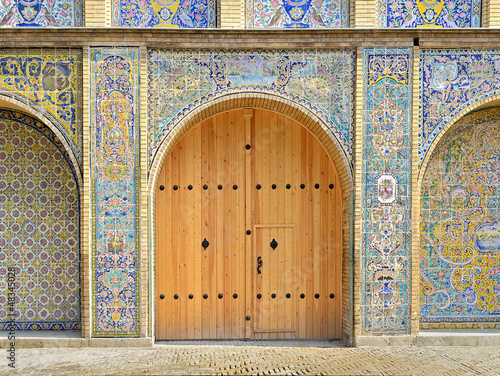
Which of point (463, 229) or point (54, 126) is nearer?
point (54, 126)

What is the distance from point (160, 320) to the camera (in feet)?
20.9

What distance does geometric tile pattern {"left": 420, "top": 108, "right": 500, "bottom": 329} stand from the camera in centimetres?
632

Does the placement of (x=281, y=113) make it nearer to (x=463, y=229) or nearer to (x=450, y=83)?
(x=450, y=83)

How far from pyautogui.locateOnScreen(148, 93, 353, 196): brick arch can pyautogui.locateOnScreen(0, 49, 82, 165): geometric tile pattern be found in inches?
A: 40.5

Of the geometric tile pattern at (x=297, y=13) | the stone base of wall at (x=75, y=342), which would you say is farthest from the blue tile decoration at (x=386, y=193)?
the stone base of wall at (x=75, y=342)

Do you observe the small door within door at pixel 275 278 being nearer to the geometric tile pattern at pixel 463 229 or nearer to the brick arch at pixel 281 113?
the brick arch at pixel 281 113

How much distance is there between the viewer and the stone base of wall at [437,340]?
19.3 feet

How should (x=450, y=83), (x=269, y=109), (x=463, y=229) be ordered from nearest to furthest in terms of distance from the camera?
(x=450, y=83)
(x=269, y=109)
(x=463, y=229)

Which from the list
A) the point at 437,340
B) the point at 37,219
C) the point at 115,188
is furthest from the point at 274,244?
the point at 37,219

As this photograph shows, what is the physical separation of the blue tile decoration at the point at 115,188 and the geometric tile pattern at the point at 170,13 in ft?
1.62

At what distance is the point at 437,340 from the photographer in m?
5.95

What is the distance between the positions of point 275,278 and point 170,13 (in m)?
3.79

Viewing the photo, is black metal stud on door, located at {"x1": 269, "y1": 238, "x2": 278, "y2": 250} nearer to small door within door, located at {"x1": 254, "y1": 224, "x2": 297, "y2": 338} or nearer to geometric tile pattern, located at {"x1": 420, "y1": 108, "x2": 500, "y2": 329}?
small door within door, located at {"x1": 254, "y1": 224, "x2": 297, "y2": 338}

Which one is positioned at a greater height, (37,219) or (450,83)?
(450,83)
